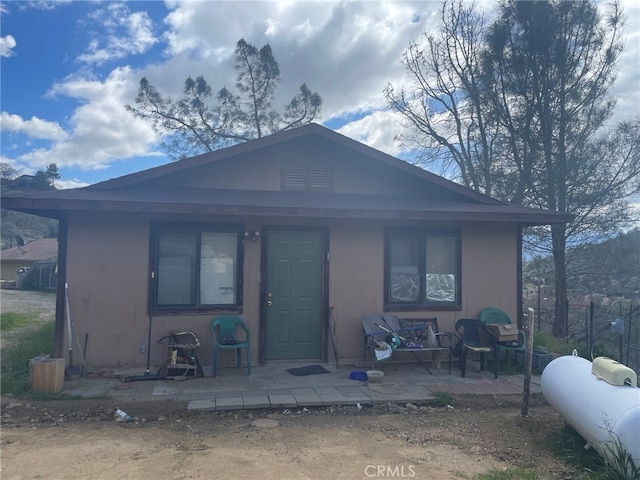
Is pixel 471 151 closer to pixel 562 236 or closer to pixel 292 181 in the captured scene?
pixel 562 236

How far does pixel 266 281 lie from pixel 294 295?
47 centimetres

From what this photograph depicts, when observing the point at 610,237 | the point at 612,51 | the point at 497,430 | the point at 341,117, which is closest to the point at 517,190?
Answer: the point at 610,237

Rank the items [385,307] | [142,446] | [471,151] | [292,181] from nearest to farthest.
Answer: [142,446]
[385,307]
[292,181]
[471,151]

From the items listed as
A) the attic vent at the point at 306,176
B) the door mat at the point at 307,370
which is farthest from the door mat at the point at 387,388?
the attic vent at the point at 306,176

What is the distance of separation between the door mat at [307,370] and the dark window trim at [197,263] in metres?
1.15

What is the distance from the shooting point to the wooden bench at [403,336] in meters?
6.32

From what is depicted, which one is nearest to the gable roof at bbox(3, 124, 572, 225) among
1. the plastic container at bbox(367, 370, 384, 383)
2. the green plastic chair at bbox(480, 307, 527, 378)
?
the green plastic chair at bbox(480, 307, 527, 378)

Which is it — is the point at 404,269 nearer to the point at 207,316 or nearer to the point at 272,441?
the point at 207,316

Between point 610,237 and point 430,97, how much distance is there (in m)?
6.89

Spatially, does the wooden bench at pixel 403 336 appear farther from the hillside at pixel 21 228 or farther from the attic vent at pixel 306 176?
the hillside at pixel 21 228

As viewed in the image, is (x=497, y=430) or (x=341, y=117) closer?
(x=497, y=430)

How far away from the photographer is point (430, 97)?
14758 millimetres

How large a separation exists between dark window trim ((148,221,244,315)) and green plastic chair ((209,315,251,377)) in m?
0.20

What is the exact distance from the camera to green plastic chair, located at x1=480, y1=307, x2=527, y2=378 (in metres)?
6.41
